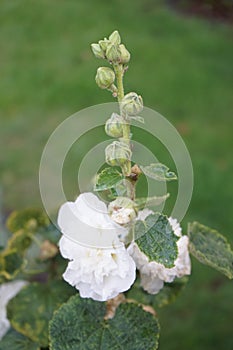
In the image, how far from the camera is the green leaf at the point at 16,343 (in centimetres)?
74

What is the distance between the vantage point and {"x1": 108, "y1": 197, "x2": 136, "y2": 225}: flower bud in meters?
0.54

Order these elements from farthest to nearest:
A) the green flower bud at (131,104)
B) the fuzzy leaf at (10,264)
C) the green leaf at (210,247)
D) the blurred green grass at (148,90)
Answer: the blurred green grass at (148,90), the fuzzy leaf at (10,264), the green leaf at (210,247), the green flower bud at (131,104)

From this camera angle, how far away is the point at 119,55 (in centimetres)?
53

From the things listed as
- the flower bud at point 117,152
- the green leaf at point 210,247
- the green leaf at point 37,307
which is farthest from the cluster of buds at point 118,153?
the green leaf at point 37,307

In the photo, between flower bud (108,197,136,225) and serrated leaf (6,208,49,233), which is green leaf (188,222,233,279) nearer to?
flower bud (108,197,136,225)

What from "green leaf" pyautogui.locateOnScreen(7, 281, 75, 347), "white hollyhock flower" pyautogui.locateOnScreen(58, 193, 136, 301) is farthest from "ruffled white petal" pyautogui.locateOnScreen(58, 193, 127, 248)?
"green leaf" pyautogui.locateOnScreen(7, 281, 75, 347)

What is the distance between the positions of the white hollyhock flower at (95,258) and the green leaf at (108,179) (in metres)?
0.02

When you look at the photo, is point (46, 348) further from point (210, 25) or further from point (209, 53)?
point (210, 25)

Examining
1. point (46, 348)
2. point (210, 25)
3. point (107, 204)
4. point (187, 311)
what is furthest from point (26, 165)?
point (107, 204)

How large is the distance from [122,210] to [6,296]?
330 mm

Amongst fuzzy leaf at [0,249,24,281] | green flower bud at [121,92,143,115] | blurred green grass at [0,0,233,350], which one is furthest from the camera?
blurred green grass at [0,0,233,350]

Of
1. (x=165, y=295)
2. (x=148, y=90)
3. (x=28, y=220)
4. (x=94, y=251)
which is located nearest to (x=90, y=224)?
(x=94, y=251)

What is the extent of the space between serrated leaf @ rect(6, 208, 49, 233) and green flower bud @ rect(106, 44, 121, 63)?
36 centimetres

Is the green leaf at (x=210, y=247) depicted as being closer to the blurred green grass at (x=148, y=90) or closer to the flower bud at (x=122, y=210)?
the flower bud at (x=122, y=210)
